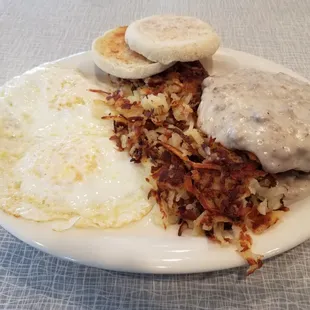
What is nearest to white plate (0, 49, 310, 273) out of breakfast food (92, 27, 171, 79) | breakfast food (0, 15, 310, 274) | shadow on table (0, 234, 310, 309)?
breakfast food (0, 15, 310, 274)

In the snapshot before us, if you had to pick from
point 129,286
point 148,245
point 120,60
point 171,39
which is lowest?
point 129,286

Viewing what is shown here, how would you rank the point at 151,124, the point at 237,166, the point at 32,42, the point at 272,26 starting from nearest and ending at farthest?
the point at 237,166 < the point at 151,124 < the point at 32,42 < the point at 272,26

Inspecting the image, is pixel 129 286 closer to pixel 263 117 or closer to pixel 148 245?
pixel 148 245

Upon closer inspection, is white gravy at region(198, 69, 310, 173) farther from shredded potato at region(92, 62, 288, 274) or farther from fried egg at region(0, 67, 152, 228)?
fried egg at region(0, 67, 152, 228)

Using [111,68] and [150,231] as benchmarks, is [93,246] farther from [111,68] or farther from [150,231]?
[111,68]

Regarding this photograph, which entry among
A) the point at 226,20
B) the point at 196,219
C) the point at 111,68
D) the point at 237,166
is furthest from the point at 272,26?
the point at 196,219

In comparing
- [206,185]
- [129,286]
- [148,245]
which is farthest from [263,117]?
[129,286]

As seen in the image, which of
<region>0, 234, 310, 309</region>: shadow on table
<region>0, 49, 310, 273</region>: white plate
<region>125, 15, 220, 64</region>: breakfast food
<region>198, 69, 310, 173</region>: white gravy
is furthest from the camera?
<region>125, 15, 220, 64</region>: breakfast food
